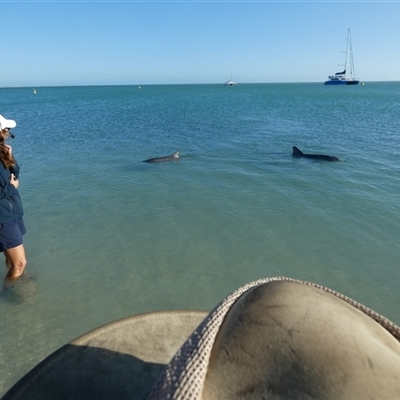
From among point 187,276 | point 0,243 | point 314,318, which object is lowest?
point 187,276

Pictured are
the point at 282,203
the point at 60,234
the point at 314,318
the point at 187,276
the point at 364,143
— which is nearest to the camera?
the point at 314,318

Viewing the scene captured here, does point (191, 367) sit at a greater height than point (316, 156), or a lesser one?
greater

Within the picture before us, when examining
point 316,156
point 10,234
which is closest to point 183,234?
point 10,234

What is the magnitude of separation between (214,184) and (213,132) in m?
10.9

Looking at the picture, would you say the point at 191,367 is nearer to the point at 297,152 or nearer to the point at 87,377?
the point at 87,377

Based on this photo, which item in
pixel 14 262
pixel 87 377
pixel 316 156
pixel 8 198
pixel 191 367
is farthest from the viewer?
pixel 316 156

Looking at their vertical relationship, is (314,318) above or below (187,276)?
above

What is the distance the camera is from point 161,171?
11742mm

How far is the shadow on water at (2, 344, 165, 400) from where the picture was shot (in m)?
2.15

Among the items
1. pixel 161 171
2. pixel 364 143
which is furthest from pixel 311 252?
pixel 364 143

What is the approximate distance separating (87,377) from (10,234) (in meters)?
2.77

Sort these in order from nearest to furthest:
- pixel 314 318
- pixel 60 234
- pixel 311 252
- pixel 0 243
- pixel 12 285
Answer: pixel 314 318
pixel 0 243
pixel 12 285
pixel 311 252
pixel 60 234

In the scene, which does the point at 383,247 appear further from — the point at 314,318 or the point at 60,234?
the point at 60,234

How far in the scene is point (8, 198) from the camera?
4230mm
